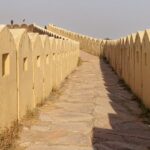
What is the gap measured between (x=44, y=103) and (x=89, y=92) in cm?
352

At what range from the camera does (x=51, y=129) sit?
7.98 metres

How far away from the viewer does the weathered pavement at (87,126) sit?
22.8 feet

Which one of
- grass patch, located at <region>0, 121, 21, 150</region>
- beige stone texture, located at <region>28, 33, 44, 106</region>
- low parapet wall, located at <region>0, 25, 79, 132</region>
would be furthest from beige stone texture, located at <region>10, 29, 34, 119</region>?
grass patch, located at <region>0, 121, 21, 150</region>

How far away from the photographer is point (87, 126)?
832 cm

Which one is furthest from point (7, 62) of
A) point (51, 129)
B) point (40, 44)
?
point (40, 44)

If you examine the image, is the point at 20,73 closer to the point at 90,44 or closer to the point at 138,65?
the point at 138,65

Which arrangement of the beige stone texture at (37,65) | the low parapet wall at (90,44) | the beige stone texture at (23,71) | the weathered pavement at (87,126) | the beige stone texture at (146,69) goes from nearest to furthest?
the weathered pavement at (87,126)
the beige stone texture at (23,71)
the beige stone texture at (37,65)
the beige stone texture at (146,69)
the low parapet wall at (90,44)

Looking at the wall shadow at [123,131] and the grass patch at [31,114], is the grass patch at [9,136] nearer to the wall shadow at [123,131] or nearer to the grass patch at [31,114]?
the grass patch at [31,114]

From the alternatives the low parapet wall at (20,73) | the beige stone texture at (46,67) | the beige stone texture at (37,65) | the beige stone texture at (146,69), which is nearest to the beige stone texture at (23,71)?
the low parapet wall at (20,73)

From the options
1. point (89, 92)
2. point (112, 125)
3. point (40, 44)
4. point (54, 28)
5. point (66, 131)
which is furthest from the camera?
point (54, 28)

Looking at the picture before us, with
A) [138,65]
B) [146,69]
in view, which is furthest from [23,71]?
[138,65]

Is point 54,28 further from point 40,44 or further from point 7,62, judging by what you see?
point 7,62

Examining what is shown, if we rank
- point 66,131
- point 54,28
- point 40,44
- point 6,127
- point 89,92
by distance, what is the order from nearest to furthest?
point 6,127, point 66,131, point 40,44, point 89,92, point 54,28

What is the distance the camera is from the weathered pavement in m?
6.96
